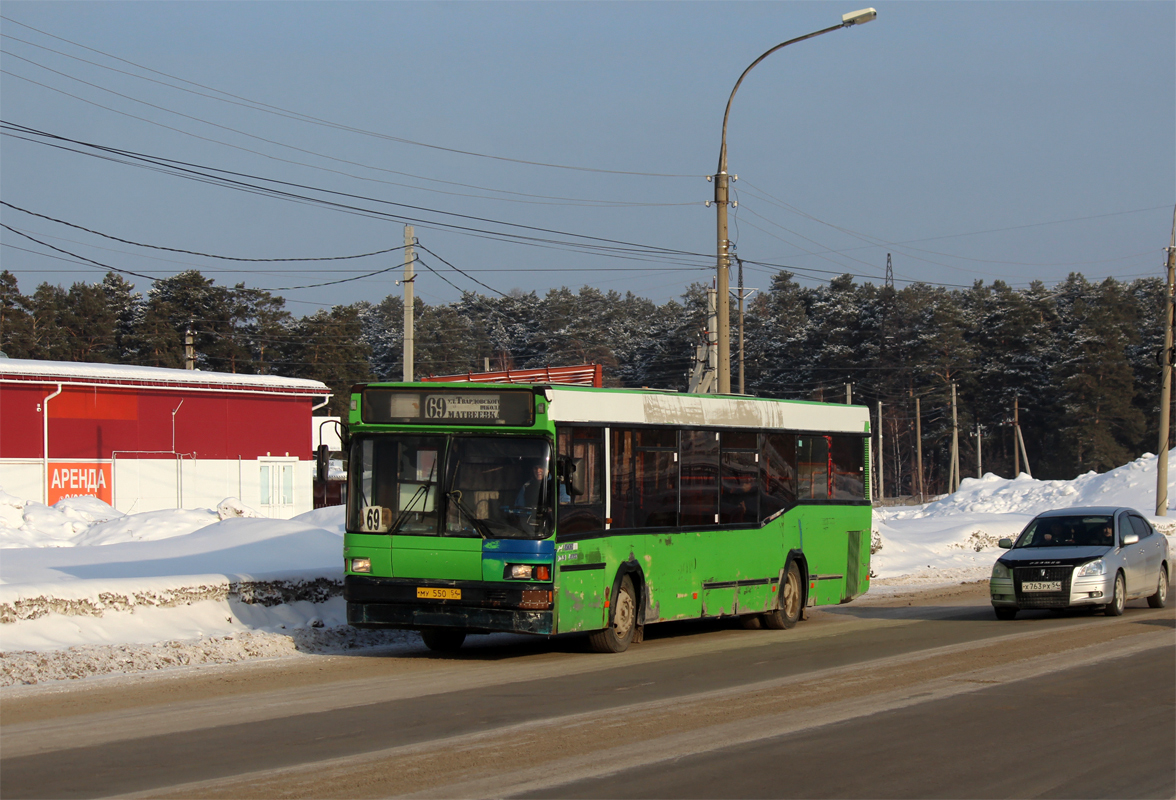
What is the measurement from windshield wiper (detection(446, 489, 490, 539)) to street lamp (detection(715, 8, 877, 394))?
977 cm

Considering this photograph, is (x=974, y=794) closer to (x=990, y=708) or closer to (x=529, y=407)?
(x=990, y=708)

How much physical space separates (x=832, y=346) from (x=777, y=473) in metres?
86.8

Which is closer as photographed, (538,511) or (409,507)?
(538,511)

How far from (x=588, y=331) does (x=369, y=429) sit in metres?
94.2

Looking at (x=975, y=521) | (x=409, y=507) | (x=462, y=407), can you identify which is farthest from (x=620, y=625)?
(x=975, y=521)

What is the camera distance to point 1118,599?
706 inches

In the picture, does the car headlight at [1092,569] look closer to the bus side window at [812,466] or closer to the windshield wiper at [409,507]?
the bus side window at [812,466]

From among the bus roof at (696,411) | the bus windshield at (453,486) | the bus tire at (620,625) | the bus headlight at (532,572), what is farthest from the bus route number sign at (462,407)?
the bus tire at (620,625)

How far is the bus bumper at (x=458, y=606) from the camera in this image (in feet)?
42.1

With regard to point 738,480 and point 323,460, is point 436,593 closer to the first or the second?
point 323,460

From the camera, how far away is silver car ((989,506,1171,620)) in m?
17.6

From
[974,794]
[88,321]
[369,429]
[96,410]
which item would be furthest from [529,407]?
[88,321]

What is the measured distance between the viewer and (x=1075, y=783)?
7.78 m

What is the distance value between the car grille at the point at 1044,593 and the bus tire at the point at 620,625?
20.4ft
